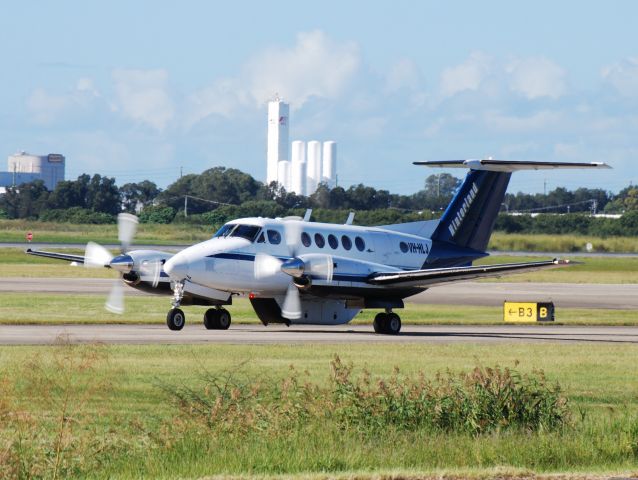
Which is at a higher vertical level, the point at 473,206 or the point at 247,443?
the point at 473,206

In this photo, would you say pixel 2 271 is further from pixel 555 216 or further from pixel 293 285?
pixel 555 216

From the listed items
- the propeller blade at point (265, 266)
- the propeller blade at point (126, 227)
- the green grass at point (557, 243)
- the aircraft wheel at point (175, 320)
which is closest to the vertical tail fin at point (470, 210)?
the propeller blade at point (265, 266)

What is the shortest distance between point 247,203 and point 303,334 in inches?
3065

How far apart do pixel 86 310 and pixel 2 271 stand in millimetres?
26909

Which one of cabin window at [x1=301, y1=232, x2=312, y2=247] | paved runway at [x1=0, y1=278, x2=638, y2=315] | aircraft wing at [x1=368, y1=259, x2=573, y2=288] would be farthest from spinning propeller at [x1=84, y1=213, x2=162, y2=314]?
paved runway at [x1=0, y1=278, x2=638, y2=315]

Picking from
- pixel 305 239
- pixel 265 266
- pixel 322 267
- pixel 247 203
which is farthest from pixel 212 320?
pixel 247 203

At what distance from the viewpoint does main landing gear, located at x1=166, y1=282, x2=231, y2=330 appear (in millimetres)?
34719

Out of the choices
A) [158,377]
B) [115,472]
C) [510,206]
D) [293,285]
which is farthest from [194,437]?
[510,206]

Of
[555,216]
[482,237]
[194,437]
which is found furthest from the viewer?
[555,216]

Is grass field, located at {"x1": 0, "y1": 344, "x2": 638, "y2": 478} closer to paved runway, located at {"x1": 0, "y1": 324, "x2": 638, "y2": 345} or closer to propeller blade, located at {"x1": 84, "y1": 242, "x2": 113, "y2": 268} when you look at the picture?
paved runway, located at {"x1": 0, "y1": 324, "x2": 638, "y2": 345}

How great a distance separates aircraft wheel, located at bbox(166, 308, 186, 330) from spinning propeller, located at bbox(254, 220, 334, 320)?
240 centimetres

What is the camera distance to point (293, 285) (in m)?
35.5

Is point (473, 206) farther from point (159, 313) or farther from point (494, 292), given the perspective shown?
point (494, 292)

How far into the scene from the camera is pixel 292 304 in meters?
35.7
